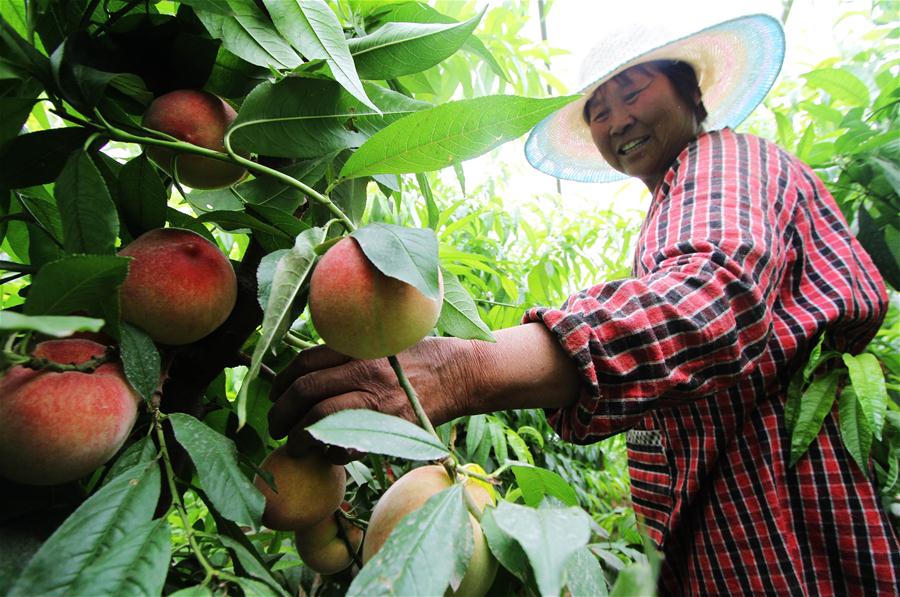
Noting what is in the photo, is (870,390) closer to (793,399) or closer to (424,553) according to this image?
(793,399)

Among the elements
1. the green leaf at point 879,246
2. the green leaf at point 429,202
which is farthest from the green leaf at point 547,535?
the green leaf at point 879,246

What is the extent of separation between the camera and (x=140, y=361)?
396 mm

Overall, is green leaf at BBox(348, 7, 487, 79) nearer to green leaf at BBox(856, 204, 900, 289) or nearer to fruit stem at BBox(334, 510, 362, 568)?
fruit stem at BBox(334, 510, 362, 568)

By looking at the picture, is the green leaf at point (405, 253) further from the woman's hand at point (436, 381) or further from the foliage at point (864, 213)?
the foliage at point (864, 213)

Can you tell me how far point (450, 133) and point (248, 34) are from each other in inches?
7.6

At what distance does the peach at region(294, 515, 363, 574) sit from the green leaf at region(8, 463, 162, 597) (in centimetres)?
24

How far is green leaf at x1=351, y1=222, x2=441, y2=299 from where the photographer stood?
1.17 ft

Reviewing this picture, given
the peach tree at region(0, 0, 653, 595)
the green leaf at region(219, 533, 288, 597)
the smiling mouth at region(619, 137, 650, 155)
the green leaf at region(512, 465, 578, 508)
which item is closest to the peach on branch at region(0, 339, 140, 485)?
the peach tree at region(0, 0, 653, 595)

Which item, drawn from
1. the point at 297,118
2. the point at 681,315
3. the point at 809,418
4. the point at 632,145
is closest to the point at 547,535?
the point at 297,118

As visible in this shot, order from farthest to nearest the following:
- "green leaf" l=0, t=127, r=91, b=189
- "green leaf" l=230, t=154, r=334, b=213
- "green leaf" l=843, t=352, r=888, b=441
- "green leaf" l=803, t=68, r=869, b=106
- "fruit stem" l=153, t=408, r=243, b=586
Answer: "green leaf" l=803, t=68, r=869, b=106
"green leaf" l=843, t=352, r=888, b=441
"green leaf" l=230, t=154, r=334, b=213
"green leaf" l=0, t=127, r=91, b=189
"fruit stem" l=153, t=408, r=243, b=586

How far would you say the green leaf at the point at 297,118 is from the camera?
0.48 m

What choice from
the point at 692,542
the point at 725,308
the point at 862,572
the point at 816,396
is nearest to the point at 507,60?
the point at 725,308

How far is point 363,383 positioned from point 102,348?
201 millimetres

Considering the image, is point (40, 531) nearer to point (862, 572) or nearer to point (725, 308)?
point (725, 308)
